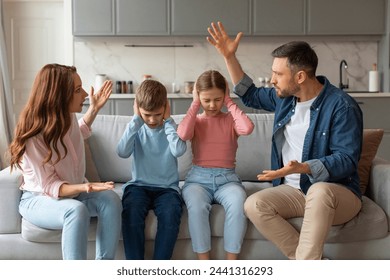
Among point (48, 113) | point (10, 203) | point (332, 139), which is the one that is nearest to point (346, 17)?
point (332, 139)

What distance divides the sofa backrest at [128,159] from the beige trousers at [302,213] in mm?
550

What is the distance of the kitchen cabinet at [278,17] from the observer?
575cm

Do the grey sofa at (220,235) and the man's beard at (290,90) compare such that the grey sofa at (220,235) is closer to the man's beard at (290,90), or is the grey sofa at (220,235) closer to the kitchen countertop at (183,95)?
the man's beard at (290,90)

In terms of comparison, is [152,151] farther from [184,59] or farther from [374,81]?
[374,81]

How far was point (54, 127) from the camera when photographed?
8.43ft

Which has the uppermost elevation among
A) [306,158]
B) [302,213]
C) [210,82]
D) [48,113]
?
[210,82]

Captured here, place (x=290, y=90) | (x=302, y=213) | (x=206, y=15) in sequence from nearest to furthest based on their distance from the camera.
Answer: (x=302, y=213), (x=290, y=90), (x=206, y=15)

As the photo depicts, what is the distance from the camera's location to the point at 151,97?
2867 mm

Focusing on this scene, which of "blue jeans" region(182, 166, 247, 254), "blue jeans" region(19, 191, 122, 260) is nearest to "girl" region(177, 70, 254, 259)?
"blue jeans" region(182, 166, 247, 254)

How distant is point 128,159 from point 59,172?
713 millimetres

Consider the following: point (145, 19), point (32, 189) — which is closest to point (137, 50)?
point (145, 19)

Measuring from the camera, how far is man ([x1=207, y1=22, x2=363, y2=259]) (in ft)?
8.20

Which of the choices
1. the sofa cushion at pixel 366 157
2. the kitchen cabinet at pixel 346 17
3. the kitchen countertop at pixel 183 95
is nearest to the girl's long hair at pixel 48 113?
the sofa cushion at pixel 366 157

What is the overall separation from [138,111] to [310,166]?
0.87 m
